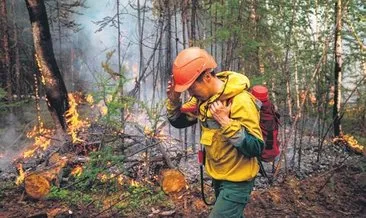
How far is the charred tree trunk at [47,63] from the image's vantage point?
10.0 m

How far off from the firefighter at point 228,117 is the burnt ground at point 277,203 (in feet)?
9.94

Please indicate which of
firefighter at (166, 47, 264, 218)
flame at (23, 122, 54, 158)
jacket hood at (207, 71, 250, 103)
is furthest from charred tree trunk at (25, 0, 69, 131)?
jacket hood at (207, 71, 250, 103)

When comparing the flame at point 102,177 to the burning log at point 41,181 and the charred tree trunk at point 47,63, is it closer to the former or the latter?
the burning log at point 41,181

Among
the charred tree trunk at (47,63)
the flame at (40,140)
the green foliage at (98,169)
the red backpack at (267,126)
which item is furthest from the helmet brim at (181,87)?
the charred tree trunk at (47,63)

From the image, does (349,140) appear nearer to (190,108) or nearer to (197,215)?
(197,215)

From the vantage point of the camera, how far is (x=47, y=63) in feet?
33.4

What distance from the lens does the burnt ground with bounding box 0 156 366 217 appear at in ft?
21.8

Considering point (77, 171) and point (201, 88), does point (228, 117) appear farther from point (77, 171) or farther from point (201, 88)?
point (77, 171)

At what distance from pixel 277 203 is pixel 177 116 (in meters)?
3.78

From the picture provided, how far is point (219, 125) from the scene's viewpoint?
11.8ft

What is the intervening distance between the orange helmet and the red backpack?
1.19 m

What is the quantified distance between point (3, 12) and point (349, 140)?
12239 mm

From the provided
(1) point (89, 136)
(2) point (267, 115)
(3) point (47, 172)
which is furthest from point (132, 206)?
(2) point (267, 115)

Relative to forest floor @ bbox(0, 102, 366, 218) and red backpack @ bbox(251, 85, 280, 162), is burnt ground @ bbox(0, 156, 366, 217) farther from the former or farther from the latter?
red backpack @ bbox(251, 85, 280, 162)
